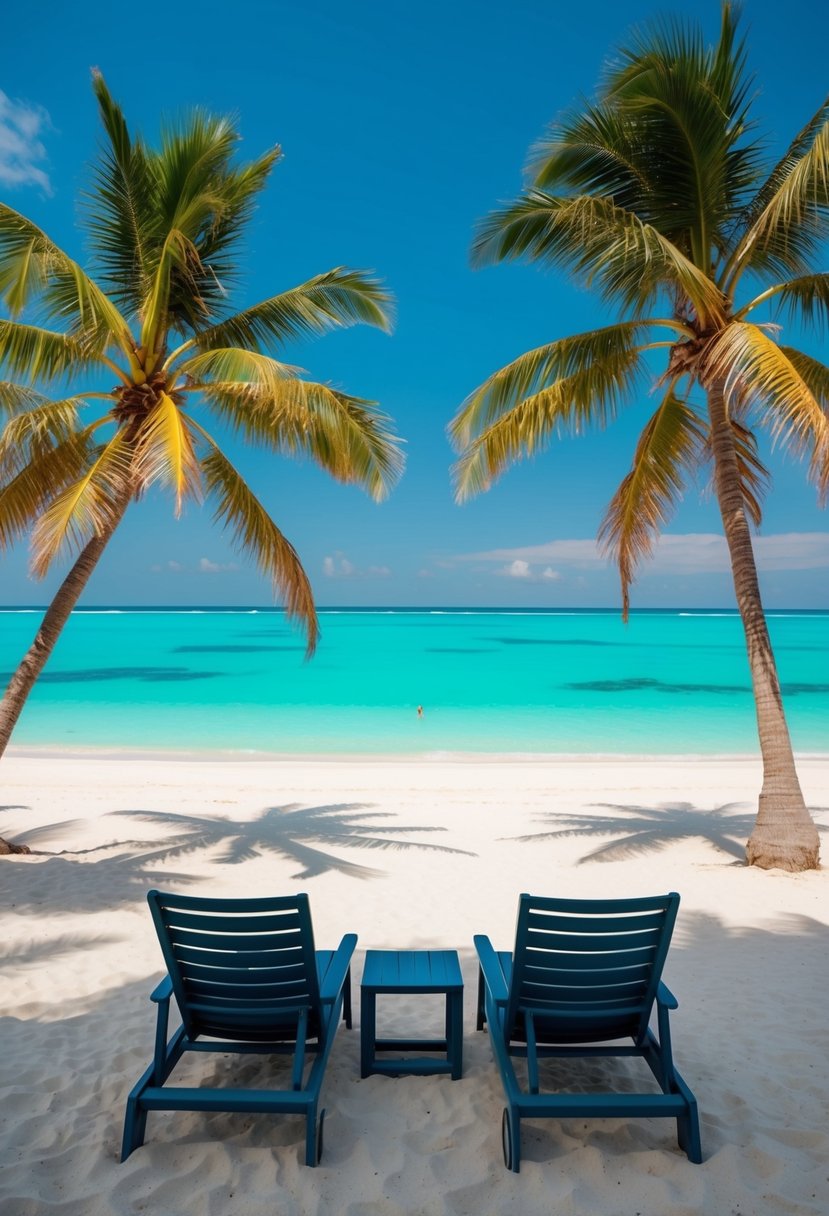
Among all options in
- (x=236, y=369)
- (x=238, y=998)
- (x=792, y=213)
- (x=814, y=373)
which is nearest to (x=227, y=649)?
(x=236, y=369)

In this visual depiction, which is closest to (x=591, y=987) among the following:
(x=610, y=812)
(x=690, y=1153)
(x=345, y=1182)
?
(x=690, y=1153)

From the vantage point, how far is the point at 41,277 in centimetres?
657

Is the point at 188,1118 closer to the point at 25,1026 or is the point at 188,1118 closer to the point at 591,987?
the point at 25,1026

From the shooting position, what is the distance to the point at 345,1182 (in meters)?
2.53

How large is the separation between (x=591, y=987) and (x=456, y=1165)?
84cm

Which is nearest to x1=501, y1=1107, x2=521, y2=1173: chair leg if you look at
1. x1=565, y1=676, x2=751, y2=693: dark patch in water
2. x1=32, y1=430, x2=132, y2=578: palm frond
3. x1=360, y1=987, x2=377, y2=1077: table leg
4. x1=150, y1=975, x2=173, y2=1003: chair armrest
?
x1=360, y1=987, x2=377, y2=1077: table leg

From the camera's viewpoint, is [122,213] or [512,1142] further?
[122,213]

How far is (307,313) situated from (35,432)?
124 inches

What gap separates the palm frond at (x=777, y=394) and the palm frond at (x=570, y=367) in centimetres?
128

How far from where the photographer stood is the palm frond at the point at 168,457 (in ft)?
17.7

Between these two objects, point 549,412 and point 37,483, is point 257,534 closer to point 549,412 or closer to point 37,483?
point 37,483

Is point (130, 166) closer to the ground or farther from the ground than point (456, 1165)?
farther from the ground

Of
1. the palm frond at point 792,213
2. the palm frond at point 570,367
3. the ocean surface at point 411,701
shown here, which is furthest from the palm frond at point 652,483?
the ocean surface at point 411,701

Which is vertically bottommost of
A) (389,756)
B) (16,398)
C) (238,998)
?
(389,756)
